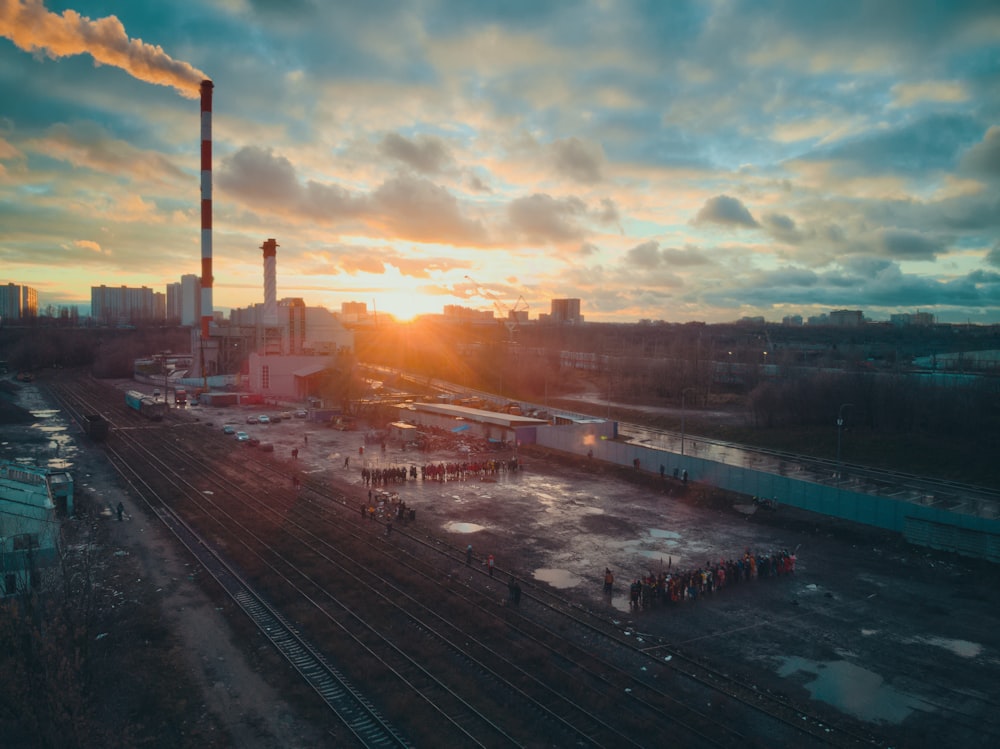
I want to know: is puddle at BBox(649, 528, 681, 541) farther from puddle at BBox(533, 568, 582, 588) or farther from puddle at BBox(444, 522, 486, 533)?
puddle at BBox(444, 522, 486, 533)

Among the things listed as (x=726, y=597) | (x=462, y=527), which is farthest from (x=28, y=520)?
(x=726, y=597)

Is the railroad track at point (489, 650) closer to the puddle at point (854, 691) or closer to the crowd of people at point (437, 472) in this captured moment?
the puddle at point (854, 691)

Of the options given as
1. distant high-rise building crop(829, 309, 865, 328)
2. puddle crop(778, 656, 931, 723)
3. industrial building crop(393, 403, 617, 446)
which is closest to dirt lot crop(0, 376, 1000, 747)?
puddle crop(778, 656, 931, 723)

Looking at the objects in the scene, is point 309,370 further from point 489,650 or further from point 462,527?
point 489,650

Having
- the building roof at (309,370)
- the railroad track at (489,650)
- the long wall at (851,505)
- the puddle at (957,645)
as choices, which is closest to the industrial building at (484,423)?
the long wall at (851,505)

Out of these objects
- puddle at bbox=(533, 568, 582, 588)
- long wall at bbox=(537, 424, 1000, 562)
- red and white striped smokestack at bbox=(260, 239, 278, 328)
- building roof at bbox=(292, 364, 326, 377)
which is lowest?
puddle at bbox=(533, 568, 582, 588)

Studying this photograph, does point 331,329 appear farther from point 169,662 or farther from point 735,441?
point 169,662

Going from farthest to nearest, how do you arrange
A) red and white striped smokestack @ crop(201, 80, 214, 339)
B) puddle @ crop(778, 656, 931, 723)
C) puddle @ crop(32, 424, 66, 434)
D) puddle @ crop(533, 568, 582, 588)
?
red and white striped smokestack @ crop(201, 80, 214, 339), puddle @ crop(32, 424, 66, 434), puddle @ crop(533, 568, 582, 588), puddle @ crop(778, 656, 931, 723)
